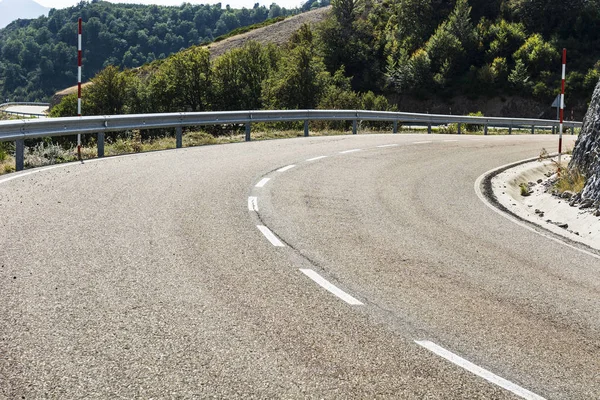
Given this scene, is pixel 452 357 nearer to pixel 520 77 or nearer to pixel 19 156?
pixel 19 156

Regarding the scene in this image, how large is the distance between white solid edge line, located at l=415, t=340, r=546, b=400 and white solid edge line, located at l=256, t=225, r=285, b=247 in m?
2.94

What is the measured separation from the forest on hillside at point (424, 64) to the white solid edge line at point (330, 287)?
57766 millimetres

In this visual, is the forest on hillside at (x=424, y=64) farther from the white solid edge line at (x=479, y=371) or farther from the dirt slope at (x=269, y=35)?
the white solid edge line at (x=479, y=371)

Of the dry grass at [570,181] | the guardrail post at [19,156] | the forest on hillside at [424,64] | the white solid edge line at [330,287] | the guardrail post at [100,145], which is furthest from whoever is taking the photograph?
the forest on hillside at [424,64]

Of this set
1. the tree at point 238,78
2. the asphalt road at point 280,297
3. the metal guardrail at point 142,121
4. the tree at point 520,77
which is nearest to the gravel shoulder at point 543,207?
the asphalt road at point 280,297

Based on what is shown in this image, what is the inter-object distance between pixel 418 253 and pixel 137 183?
5478mm

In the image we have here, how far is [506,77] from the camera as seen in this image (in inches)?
2736

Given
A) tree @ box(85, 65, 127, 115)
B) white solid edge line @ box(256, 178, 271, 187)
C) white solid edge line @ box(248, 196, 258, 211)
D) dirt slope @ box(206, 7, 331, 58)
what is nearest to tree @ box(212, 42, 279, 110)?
tree @ box(85, 65, 127, 115)

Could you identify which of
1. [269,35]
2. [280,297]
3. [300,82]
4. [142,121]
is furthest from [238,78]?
[280,297]

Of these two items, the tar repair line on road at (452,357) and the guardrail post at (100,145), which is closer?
the tar repair line on road at (452,357)

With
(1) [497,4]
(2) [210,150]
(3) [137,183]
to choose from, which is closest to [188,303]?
(3) [137,183]

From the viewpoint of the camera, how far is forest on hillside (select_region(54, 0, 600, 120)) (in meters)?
69.0

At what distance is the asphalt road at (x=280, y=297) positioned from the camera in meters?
4.11

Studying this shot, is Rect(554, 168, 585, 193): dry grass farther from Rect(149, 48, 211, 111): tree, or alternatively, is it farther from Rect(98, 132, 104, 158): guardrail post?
Rect(149, 48, 211, 111): tree
